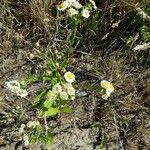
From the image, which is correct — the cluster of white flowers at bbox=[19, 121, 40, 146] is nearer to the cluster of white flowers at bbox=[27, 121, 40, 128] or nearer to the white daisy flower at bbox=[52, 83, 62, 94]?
the cluster of white flowers at bbox=[27, 121, 40, 128]

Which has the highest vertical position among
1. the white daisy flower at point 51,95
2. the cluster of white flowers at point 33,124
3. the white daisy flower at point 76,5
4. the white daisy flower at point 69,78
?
the white daisy flower at point 76,5

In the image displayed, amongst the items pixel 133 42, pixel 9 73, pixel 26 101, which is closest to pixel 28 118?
pixel 26 101

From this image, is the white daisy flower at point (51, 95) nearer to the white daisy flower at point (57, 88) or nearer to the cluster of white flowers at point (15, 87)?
the white daisy flower at point (57, 88)

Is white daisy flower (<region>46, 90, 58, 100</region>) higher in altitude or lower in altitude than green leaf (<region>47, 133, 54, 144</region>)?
higher

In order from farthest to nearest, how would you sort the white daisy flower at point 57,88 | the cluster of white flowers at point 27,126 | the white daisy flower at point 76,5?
the white daisy flower at point 76,5 < the cluster of white flowers at point 27,126 < the white daisy flower at point 57,88

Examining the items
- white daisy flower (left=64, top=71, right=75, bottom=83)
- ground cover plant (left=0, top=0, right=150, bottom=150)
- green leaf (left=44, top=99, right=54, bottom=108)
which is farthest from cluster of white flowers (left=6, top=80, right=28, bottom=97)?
white daisy flower (left=64, top=71, right=75, bottom=83)

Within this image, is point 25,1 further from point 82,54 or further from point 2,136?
point 2,136

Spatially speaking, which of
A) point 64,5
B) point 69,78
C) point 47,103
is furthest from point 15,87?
point 64,5

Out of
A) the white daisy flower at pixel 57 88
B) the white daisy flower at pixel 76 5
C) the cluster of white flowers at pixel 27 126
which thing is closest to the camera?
the white daisy flower at pixel 57 88

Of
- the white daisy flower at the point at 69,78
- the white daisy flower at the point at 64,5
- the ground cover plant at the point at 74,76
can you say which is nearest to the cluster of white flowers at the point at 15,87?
the ground cover plant at the point at 74,76
